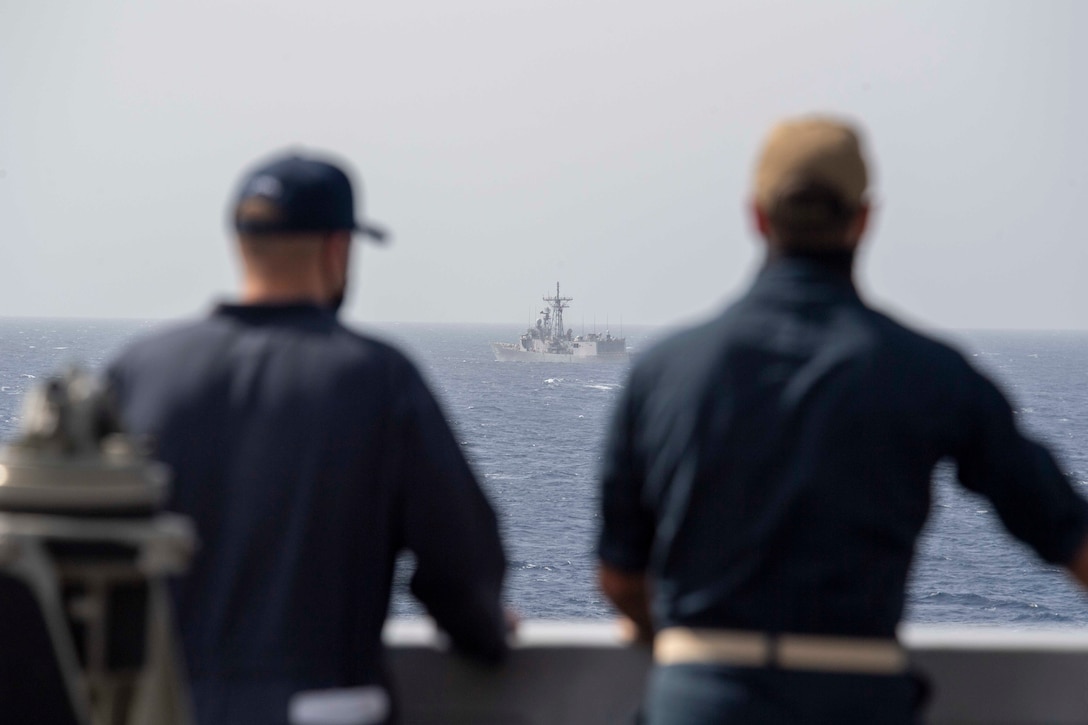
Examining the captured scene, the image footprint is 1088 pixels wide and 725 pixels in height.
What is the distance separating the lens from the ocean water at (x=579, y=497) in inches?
1789

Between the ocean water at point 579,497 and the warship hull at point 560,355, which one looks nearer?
the ocean water at point 579,497

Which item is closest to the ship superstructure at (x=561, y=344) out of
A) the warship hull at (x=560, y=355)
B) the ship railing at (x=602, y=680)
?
the warship hull at (x=560, y=355)

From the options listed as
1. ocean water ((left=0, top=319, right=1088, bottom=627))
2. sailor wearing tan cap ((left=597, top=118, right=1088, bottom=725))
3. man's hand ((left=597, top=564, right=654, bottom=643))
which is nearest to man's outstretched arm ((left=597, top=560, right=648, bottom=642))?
man's hand ((left=597, top=564, right=654, bottom=643))

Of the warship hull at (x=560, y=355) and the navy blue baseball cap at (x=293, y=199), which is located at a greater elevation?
the navy blue baseball cap at (x=293, y=199)

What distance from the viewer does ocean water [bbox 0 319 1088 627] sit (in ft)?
149

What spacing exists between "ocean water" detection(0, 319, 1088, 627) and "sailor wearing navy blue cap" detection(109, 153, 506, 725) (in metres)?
1.47

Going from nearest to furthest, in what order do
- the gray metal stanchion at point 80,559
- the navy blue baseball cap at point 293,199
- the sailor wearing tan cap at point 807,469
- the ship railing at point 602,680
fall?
the gray metal stanchion at point 80,559, the sailor wearing tan cap at point 807,469, the navy blue baseball cap at point 293,199, the ship railing at point 602,680

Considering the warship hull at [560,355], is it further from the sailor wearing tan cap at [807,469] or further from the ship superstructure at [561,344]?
the sailor wearing tan cap at [807,469]

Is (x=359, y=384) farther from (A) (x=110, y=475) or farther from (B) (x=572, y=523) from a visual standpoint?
(B) (x=572, y=523)

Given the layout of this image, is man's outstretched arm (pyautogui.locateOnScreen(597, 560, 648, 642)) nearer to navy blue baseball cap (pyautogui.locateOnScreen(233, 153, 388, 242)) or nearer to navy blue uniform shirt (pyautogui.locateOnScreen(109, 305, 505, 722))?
navy blue uniform shirt (pyautogui.locateOnScreen(109, 305, 505, 722))

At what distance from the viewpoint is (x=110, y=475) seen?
184 cm

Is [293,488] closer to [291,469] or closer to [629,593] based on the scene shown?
[291,469]

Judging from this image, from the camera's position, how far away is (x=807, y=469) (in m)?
2.15

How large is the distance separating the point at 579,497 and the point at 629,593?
6360 centimetres
